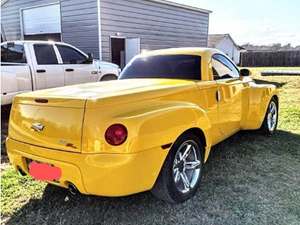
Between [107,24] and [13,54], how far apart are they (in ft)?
18.4

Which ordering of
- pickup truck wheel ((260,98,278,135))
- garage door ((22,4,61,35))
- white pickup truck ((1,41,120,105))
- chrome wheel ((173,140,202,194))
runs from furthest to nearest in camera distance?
1. garage door ((22,4,61,35))
2. white pickup truck ((1,41,120,105))
3. pickup truck wheel ((260,98,278,135))
4. chrome wheel ((173,140,202,194))

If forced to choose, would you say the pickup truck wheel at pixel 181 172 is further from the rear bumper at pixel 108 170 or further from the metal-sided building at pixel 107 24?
the metal-sided building at pixel 107 24

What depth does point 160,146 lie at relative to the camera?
2.84 meters

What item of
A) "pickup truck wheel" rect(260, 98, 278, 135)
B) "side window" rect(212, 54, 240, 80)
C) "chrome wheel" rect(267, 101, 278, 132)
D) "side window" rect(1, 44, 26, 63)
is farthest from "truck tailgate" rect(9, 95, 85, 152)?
"side window" rect(1, 44, 26, 63)

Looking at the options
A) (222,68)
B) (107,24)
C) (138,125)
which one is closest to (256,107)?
(222,68)

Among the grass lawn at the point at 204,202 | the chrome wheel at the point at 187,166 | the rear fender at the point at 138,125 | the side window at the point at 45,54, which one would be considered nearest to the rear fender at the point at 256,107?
the grass lawn at the point at 204,202

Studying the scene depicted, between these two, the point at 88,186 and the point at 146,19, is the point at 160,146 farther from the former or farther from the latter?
the point at 146,19

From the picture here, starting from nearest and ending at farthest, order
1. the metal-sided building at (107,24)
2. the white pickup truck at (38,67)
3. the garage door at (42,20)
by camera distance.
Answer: the white pickup truck at (38,67) → the metal-sided building at (107,24) → the garage door at (42,20)

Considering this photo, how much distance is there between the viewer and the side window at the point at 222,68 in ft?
14.2

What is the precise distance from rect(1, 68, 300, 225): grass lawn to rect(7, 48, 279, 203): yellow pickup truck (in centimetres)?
24

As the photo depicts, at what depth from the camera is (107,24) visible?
12234 millimetres

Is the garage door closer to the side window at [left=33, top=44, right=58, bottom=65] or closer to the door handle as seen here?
the side window at [left=33, top=44, right=58, bottom=65]

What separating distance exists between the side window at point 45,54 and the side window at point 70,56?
0.25m

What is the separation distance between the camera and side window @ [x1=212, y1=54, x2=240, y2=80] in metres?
4.32
